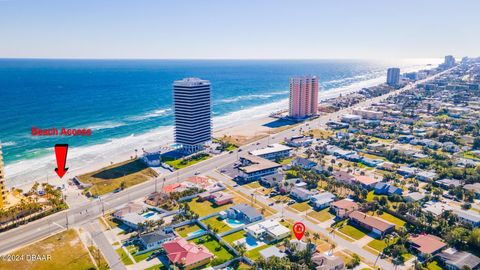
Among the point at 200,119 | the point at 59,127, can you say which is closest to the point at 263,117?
the point at 200,119

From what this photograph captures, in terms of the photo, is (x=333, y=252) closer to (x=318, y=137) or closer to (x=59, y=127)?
(x=318, y=137)

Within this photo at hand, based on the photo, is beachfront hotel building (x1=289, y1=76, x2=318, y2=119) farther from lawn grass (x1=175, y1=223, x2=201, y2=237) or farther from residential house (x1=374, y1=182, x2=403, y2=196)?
lawn grass (x1=175, y1=223, x2=201, y2=237)

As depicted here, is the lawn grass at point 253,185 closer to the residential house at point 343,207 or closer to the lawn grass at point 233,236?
the residential house at point 343,207

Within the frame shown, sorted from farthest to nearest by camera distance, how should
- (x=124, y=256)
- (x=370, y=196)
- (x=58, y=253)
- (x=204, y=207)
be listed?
1. (x=370, y=196)
2. (x=204, y=207)
3. (x=58, y=253)
4. (x=124, y=256)

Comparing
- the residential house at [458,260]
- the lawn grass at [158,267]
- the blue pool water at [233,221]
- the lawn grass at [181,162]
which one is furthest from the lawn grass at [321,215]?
the lawn grass at [181,162]

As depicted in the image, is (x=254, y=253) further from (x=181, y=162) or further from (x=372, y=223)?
(x=181, y=162)

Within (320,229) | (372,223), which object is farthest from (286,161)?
(372,223)
